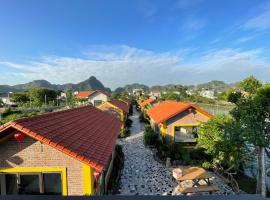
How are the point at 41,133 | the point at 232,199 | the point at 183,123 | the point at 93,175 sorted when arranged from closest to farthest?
1. the point at 232,199
2. the point at 41,133
3. the point at 93,175
4. the point at 183,123

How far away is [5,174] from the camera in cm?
869

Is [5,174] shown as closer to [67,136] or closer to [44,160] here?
[44,160]

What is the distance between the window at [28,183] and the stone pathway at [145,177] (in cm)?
562

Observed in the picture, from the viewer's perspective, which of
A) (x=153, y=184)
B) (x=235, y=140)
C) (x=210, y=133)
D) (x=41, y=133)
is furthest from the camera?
(x=153, y=184)

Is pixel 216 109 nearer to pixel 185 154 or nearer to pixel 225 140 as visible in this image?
pixel 185 154

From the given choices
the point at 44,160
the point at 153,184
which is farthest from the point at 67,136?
the point at 153,184

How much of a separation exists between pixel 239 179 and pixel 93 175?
1127 centimetres

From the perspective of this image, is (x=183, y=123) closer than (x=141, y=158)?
No

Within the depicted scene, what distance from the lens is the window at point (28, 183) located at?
8633 mm

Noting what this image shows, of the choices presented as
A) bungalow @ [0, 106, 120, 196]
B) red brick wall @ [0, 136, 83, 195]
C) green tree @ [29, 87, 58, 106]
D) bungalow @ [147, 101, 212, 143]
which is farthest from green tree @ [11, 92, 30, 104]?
red brick wall @ [0, 136, 83, 195]

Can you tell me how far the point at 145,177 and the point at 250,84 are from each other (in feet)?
34.0

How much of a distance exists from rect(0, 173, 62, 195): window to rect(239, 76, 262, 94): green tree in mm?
13835

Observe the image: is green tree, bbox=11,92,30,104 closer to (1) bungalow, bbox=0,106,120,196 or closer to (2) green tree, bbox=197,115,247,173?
(1) bungalow, bbox=0,106,120,196

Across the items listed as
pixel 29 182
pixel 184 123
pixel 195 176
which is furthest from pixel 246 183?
pixel 29 182
